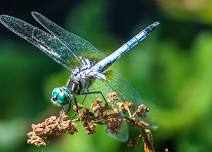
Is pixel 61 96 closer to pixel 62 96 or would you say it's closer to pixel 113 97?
pixel 62 96

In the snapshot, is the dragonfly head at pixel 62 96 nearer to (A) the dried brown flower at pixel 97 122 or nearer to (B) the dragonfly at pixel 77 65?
(B) the dragonfly at pixel 77 65

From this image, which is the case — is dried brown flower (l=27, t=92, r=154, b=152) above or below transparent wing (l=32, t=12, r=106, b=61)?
below

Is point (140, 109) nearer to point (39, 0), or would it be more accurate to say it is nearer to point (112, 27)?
point (112, 27)

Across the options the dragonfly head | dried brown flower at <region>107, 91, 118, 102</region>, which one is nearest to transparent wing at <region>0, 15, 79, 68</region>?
the dragonfly head

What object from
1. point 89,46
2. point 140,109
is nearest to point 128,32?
point 89,46

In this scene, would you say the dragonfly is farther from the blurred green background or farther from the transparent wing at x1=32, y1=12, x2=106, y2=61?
the blurred green background

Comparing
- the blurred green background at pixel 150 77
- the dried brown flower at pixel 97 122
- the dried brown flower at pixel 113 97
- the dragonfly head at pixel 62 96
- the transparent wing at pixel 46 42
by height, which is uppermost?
the blurred green background at pixel 150 77

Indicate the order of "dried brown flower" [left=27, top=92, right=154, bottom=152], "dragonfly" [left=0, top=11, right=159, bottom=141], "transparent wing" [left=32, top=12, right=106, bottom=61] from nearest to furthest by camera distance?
1. "dried brown flower" [left=27, top=92, right=154, bottom=152]
2. "dragonfly" [left=0, top=11, right=159, bottom=141]
3. "transparent wing" [left=32, top=12, right=106, bottom=61]

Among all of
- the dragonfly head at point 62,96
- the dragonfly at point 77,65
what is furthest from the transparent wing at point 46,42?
the dragonfly head at point 62,96
